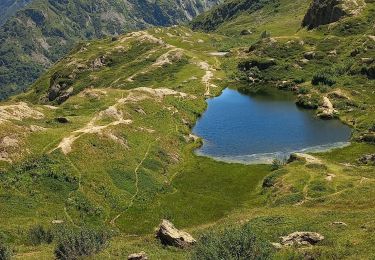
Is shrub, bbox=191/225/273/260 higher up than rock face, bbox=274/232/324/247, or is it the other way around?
shrub, bbox=191/225/273/260

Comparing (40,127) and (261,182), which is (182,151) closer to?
(261,182)

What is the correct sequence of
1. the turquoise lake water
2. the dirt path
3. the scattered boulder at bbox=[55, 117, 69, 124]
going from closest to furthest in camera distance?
the dirt path < the scattered boulder at bbox=[55, 117, 69, 124] < the turquoise lake water

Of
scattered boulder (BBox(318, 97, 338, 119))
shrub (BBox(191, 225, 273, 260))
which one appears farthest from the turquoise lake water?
shrub (BBox(191, 225, 273, 260))

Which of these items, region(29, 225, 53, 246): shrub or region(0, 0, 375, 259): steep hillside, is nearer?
region(0, 0, 375, 259): steep hillside

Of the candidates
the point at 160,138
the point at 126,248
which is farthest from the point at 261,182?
the point at 126,248

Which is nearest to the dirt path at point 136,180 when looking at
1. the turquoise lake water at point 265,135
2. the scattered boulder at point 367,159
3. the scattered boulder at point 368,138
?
the turquoise lake water at point 265,135

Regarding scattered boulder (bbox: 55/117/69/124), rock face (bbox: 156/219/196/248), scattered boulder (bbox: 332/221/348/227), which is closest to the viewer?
scattered boulder (bbox: 332/221/348/227)

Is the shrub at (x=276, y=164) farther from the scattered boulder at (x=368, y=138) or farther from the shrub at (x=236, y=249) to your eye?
the shrub at (x=236, y=249)

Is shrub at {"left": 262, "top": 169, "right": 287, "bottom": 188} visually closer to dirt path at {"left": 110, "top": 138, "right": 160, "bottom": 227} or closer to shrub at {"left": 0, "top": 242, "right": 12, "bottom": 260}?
dirt path at {"left": 110, "top": 138, "right": 160, "bottom": 227}

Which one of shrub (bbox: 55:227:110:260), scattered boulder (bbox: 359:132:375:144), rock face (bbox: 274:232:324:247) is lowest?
scattered boulder (bbox: 359:132:375:144)
